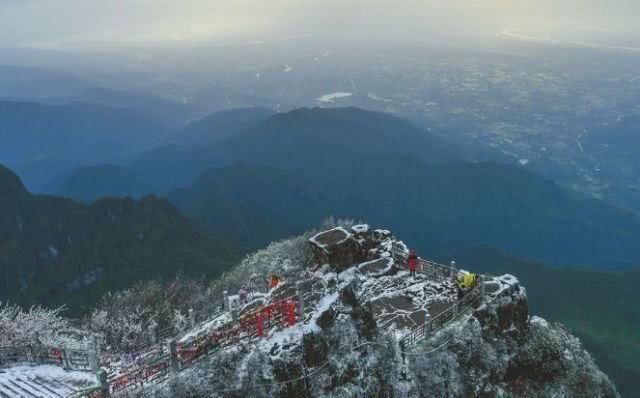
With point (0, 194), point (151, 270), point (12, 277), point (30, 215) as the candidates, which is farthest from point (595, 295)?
point (0, 194)

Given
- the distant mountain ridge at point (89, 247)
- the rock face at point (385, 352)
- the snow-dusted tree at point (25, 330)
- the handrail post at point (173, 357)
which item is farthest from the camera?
the distant mountain ridge at point (89, 247)

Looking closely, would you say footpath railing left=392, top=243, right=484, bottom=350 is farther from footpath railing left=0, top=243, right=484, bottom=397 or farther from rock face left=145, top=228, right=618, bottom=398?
rock face left=145, top=228, right=618, bottom=398

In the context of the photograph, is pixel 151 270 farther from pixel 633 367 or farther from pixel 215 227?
pixel 633 367

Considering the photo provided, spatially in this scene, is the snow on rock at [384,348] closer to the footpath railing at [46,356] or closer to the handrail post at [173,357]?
the handrail post at [173,357]

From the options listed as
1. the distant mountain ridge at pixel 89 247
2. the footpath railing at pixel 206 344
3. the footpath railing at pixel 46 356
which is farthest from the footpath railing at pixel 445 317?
the distant mountain ridge at pixel 89 247

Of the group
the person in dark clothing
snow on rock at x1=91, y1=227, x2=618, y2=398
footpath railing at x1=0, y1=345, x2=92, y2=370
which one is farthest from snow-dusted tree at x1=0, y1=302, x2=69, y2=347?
the person in dark clothing

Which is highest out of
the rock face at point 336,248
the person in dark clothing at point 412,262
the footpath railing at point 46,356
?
the rock face at point 336,248

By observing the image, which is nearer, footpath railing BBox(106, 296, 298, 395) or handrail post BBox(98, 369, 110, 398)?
handrail post BBox(98, 369, 110, 398)

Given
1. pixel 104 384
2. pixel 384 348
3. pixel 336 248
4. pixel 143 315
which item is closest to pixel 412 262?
pixel 336 248

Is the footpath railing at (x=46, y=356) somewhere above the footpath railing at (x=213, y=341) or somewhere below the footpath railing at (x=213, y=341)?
below
